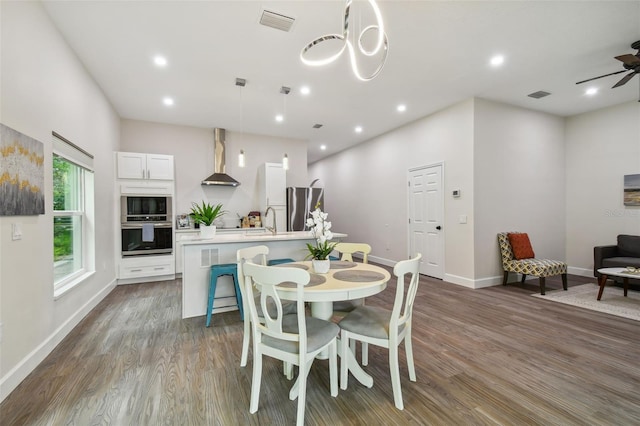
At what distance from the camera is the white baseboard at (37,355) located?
74.1 inches

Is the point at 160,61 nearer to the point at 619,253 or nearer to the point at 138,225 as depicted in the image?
the point at 138,225

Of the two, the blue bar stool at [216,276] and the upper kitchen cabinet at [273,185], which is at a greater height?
the upper kitchen cabinet at [273,185]

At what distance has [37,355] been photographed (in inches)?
88.6

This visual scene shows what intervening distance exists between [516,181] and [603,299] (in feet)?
6.91

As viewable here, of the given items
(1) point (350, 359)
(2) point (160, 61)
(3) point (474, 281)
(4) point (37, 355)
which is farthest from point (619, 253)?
(4) point (37, 355)

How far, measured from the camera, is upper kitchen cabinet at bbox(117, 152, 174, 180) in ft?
15.4

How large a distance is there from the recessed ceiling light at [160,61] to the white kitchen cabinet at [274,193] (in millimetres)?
2750

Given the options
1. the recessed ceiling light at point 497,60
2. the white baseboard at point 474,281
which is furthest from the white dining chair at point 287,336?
the recessed ceiling light at point 497,60

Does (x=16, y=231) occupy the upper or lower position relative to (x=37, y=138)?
lower

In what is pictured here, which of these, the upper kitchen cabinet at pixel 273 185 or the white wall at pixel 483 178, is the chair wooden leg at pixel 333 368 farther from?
the upper kitchen cabinet at pixel 273 185

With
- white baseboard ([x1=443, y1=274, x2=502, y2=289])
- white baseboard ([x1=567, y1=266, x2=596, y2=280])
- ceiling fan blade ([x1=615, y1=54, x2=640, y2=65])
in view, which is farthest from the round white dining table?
white baseboard ([x1=567, y1=266, x2=596, y2=280])

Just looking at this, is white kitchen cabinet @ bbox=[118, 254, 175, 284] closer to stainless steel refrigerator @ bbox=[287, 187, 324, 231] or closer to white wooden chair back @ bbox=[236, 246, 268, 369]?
stainless steel refrigerator @ bbox=[287, 187, 324, 231]

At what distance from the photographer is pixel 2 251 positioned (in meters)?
1.86

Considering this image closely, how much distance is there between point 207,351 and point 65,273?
210cm
